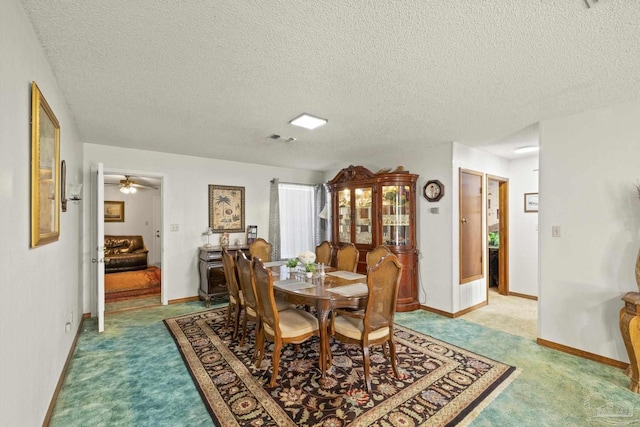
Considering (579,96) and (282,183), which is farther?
(282,183)

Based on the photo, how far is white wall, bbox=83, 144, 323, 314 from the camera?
411 centimetres

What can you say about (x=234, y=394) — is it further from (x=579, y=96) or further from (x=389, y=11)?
(x=579, y=96)

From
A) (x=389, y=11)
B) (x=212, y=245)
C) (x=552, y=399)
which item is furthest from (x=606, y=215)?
(x=212, y=245)

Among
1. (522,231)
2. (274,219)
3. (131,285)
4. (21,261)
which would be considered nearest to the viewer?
(21,261)

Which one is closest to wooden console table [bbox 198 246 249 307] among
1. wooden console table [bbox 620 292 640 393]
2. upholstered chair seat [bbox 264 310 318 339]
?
upholstered chair seat [bbox 264 310 318 339]

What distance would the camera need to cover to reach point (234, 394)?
7.30 ft

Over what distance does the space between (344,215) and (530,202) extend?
122 inches

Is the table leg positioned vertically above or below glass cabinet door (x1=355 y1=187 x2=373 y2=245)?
below

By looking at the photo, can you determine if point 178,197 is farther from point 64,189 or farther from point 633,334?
point 633,334

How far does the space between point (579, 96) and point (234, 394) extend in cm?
377

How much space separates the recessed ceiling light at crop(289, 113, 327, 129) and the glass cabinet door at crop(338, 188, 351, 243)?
1.85 meters

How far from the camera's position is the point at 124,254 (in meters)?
7.19

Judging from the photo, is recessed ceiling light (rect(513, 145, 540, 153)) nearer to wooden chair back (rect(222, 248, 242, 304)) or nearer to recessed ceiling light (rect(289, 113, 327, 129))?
recessed ceiling light (rect(289, 113, 327, 129))

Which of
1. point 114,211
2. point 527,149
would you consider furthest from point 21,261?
point 114,211
